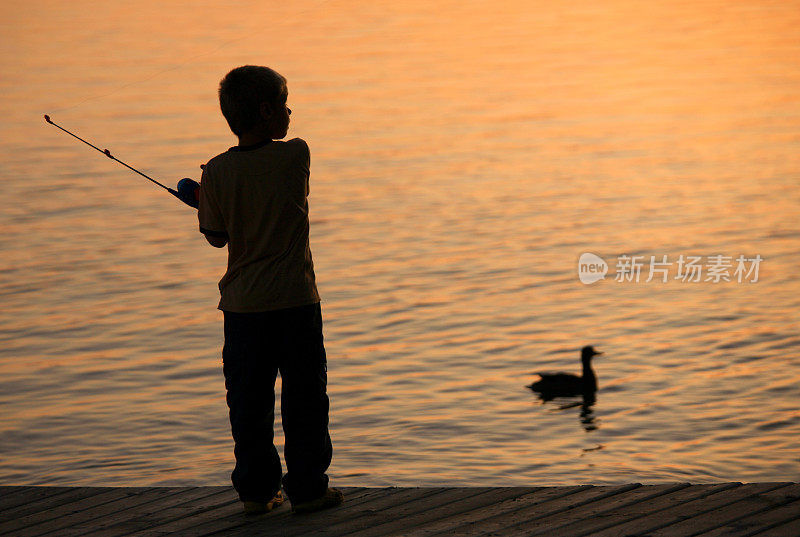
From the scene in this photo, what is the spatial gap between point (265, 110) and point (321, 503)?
1642 mm

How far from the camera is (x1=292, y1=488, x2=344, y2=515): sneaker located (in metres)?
5.53

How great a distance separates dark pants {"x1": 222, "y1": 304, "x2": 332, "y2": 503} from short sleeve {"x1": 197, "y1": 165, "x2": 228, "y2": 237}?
1.10ft

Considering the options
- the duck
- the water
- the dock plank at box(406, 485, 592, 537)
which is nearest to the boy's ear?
the dock plank at box(406, 485, 592, 537)

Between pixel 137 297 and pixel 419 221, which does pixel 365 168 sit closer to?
pixel 419 221

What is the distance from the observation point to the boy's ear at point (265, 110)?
515 centimetres

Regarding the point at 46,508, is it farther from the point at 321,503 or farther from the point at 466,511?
the point at 466,511

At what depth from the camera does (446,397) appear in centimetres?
1060

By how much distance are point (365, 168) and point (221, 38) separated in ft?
43.0

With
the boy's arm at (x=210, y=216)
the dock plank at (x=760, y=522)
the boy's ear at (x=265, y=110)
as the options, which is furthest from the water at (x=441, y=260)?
the boy's ear at (x=265, y=110)

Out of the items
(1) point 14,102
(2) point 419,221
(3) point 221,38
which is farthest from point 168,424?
(3) point 221,38

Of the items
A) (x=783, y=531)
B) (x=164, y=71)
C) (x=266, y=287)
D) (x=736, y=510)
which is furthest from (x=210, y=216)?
(x=164, y=71)

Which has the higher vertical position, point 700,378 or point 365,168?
point 365,168

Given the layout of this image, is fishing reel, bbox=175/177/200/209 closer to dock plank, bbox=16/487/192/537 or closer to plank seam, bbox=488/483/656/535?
dock plank, bbox=16/487/192/537

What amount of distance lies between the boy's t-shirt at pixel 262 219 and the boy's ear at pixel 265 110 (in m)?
0.10
